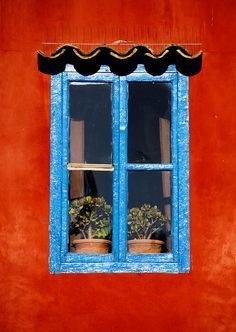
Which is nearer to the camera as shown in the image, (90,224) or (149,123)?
(90,224)

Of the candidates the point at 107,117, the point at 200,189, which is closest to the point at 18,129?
the point at 107,117

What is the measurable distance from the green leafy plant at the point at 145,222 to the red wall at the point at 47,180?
0.31m

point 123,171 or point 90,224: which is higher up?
point 123,171

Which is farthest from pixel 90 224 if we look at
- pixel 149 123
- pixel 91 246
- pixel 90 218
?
pixel 149 123

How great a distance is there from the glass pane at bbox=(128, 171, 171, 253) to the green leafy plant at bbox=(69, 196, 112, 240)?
0.59 ft

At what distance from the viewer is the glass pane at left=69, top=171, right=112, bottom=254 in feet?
17.8

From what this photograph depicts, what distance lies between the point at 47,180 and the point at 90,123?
0.64 meters

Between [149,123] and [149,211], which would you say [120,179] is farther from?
[149,123]

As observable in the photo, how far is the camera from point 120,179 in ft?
17.9

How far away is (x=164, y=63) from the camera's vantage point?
545 cm

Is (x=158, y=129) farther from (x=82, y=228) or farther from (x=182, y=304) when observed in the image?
(x=182, y=304)

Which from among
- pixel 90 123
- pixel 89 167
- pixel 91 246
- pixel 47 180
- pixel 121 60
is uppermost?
pixel 121 60

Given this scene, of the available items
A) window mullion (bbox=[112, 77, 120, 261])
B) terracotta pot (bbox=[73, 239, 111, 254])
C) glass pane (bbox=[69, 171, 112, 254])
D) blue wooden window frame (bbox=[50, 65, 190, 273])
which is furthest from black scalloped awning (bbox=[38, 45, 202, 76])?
terracotta pot (bbox=[73, 239, 111, 254])

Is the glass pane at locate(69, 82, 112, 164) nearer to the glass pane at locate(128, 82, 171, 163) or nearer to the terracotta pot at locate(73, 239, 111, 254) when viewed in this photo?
the glass pane at locate(128, 82, 171, 163)
